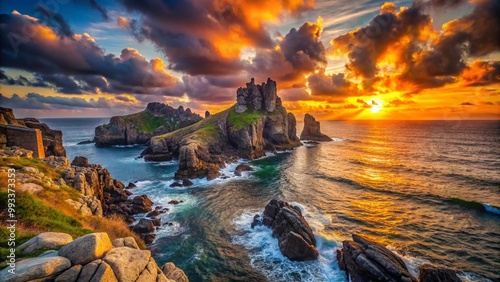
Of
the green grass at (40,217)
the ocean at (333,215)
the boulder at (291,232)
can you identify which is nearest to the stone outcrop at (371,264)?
the ocean at (333,215)

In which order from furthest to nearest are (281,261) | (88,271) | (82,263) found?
1. (281,261)
2. (82,263)
3. (88,271)

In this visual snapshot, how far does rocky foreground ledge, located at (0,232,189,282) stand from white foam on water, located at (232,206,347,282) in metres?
18.7

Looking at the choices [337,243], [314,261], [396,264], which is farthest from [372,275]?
[337,243]

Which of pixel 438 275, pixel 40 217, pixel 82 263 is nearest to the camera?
pixel 82 263

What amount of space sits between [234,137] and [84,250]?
98348mm

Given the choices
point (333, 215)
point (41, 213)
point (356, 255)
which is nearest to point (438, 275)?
point (356, 255)

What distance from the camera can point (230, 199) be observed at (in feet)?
165

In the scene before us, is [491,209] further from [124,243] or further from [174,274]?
[124,243]

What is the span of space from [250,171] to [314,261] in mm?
48088

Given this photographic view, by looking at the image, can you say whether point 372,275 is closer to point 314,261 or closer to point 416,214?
point 314,261

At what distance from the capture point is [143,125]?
159m

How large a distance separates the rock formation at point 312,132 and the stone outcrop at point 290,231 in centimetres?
12589

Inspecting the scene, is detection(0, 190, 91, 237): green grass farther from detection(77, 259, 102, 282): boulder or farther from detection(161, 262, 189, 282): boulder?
detection(77, 259, 102, 282): boulder

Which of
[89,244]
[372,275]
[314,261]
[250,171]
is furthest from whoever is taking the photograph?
[250,171]
